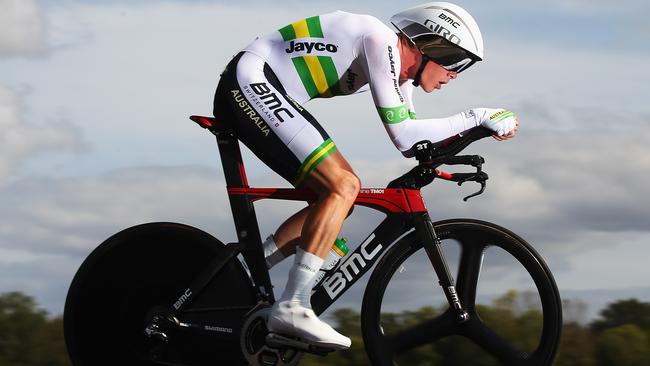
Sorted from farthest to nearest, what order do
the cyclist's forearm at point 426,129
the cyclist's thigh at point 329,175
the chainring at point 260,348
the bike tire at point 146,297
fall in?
the bike tire at point 146,297
the chainring at point 260,348
the cyclist's forearm at point 426,129
the cyclist's thigh at point 329,175

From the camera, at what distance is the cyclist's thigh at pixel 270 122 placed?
25.1 ft

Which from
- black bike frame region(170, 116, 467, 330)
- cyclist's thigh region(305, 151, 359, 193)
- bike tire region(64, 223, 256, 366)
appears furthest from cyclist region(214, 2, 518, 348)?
bike tire region(64, 223, 256, 366)

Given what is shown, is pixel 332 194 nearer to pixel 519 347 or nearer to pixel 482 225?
pixel 482 225

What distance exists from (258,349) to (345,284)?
0.68m

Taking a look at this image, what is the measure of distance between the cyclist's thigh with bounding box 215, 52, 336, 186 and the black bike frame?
0.54 feet

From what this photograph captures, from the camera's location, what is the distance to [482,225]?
7.96 m

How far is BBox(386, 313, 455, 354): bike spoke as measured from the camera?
7980mm

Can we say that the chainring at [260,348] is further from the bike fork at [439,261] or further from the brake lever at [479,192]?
the brake lever at [479,192]

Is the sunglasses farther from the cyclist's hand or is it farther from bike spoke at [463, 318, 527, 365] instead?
bike spoke at [463, 318, 527, 365]

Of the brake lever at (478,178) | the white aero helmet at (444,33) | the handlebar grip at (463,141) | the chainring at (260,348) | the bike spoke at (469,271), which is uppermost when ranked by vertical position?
the white aero helmet at (444,33)

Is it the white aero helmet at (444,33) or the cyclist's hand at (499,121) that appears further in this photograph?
the white aero helmet at (444,33)

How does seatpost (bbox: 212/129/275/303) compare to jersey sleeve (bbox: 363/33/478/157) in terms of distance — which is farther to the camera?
seatpost (bbox: 212/129/275/303)

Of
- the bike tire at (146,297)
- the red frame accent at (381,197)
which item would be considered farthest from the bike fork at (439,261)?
the bike tire at (146,297)

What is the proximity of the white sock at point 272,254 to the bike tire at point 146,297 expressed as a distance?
18 centimetres
